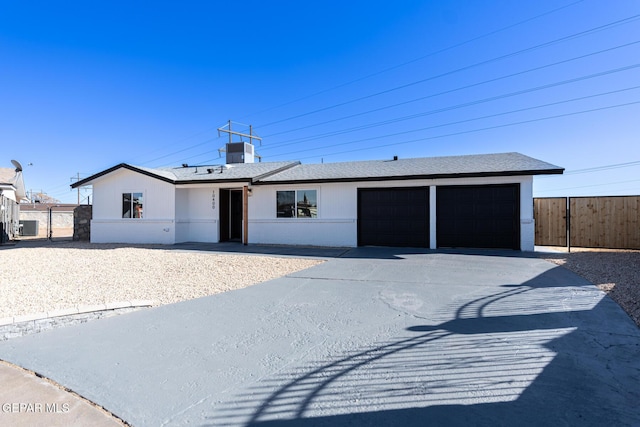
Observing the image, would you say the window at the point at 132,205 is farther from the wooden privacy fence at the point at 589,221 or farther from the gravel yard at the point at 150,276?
the wooden privacy fence at the point at 589,221

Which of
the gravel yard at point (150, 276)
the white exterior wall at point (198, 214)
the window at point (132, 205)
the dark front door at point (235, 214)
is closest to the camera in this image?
the gravel yard at point (150, 276)

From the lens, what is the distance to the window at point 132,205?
1620 cm

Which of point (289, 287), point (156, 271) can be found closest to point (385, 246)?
point (289, 287)

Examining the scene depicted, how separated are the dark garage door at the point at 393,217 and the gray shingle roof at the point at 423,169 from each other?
2.43ft

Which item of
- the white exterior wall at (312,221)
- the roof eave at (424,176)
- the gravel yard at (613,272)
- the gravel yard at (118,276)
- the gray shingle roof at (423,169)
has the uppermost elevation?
the gray shingle roof at (423,169)

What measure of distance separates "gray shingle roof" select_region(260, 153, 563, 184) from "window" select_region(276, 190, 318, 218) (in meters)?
0.74

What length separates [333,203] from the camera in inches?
574

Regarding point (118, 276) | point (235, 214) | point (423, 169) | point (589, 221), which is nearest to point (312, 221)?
point (235, 214)

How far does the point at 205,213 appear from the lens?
16.3m

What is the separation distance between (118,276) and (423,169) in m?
11.4

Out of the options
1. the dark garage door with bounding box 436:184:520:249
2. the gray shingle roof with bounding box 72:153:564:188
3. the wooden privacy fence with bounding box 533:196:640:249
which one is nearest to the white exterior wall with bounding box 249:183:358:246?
the gray shingle roof with bounding box 72:153:564:188

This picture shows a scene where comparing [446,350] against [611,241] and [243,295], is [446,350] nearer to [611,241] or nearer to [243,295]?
[243,295]

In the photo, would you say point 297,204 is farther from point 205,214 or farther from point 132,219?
point 132,219

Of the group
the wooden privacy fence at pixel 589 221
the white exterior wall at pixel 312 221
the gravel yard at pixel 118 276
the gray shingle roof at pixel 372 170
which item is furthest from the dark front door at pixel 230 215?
the wooden privacy fence at pixel 589 221
